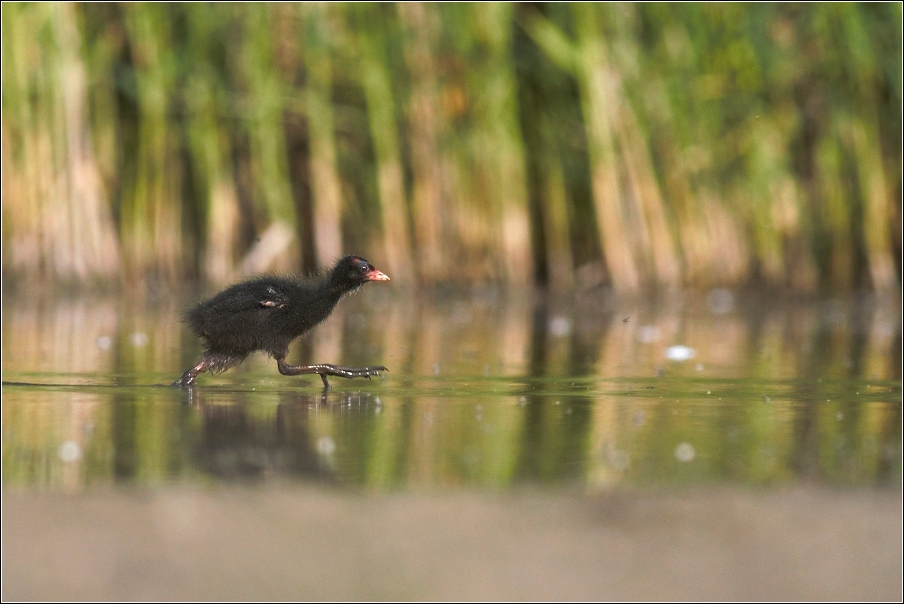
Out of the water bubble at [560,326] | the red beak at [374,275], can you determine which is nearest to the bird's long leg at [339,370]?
the red beak at [374,275]

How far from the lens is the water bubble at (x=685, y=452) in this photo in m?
4.24

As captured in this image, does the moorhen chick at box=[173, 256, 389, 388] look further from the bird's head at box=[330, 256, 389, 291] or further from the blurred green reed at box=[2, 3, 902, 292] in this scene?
the blurred green reed at box=[2, 3, 902, 292]

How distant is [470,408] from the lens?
5.34 meters

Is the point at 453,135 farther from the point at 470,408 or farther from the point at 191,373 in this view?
the point at 470,408

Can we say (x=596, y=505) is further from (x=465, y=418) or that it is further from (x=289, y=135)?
(x=289, y=135)

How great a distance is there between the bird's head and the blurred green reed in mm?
5483

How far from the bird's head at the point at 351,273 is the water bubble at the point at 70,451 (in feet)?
6.75

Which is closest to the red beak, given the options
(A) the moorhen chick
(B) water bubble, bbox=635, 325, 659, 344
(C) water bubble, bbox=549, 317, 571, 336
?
(A) the moorhen chick

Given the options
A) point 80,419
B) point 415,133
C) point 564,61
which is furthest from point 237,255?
point 80,419

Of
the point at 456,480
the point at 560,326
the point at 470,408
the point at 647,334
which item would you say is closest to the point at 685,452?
the point at 456,480

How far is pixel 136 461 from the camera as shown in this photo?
4.09m

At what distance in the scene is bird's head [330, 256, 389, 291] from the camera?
20.7 feet

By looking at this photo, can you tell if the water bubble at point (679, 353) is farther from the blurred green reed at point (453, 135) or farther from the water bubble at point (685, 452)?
the blurred green reed at point (453, 135)

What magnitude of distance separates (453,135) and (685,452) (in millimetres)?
7833
